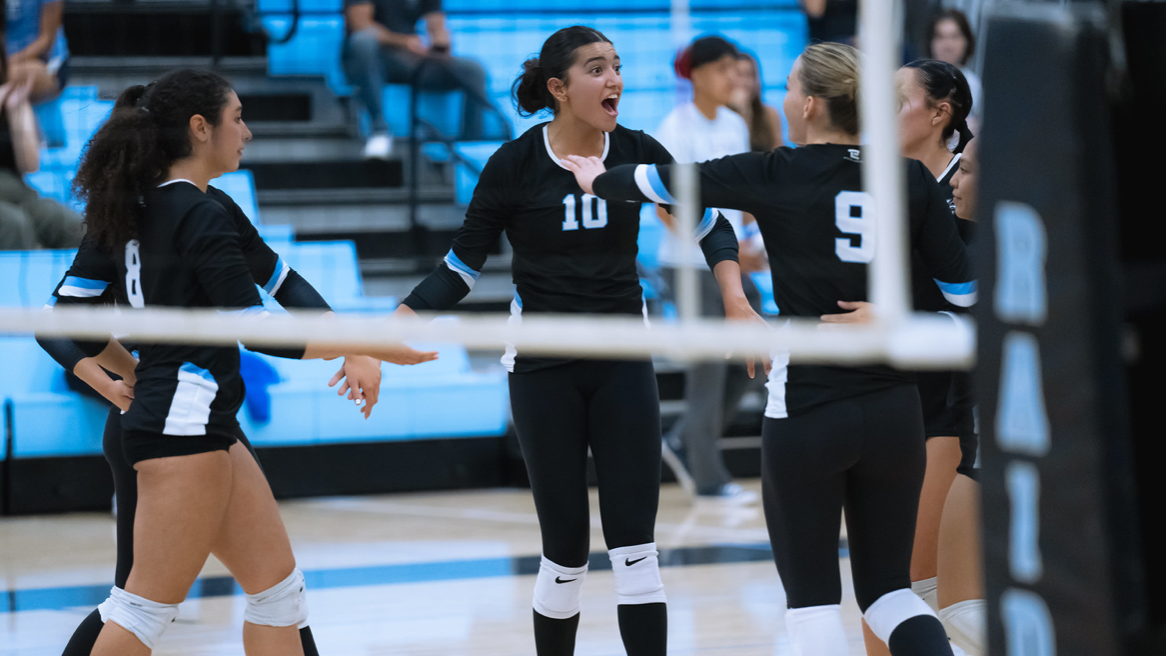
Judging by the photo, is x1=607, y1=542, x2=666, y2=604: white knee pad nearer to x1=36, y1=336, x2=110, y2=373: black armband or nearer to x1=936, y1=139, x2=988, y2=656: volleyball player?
x1=936, y1=139, x2=988, y2=656: volleyball player

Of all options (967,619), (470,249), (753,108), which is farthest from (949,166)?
(753,108)

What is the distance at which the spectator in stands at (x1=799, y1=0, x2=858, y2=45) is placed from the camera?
4.62 meters

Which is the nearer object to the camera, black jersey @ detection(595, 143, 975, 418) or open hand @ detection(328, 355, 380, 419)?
black jersey @ detection(595, 143, 975, 418)

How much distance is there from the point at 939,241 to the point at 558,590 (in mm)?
1114

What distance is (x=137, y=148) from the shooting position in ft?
7.31

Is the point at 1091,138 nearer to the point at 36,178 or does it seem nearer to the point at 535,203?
the point at 535,203

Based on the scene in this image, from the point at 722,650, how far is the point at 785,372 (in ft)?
4.71

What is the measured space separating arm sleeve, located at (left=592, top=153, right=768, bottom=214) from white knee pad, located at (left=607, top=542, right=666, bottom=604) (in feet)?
2.53

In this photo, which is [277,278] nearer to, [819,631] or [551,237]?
[551,237]

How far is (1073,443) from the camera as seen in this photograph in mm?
1336

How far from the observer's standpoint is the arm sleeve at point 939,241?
2.10m

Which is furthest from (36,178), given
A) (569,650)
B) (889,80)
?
(889,80)

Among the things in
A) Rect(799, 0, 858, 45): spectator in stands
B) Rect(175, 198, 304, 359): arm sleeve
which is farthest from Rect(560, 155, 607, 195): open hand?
Rect(799, 0, 858, 45): spectator in stands

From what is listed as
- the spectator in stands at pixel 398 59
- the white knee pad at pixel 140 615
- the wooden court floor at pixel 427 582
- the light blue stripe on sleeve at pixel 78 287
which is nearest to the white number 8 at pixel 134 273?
the light blue stripe on sleeve at pixel 78 287
